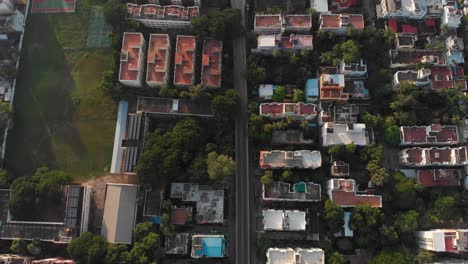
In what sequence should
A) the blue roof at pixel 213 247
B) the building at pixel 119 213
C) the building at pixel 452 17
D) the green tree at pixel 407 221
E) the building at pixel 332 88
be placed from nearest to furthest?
the blue roof at pixel 213 247
the green tree at pixel 407 221
the building at pixel 119 213
the building at pixel 332 88
the building at pixel 452 17

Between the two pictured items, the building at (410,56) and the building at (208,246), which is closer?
the building at (208,246)

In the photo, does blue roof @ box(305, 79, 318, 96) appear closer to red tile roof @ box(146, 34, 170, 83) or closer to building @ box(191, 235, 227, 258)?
red tile roof @ box(146, 34, 170, 83)

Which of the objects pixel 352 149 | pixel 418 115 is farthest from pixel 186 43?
pixel 418 115

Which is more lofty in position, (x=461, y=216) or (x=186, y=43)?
(x=186, y=43)

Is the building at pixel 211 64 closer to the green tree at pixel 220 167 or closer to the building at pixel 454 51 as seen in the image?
the green tree at pixel 220 167

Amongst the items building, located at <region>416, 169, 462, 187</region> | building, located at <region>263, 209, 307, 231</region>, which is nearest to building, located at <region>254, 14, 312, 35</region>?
building, located at <region>263, 209, 307, 231</region>

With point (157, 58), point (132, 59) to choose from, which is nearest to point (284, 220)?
point (157, 58)

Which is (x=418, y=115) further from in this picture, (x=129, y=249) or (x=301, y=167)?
(x=129, y=249)

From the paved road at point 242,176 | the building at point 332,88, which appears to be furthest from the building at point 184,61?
the building at point 332,88
